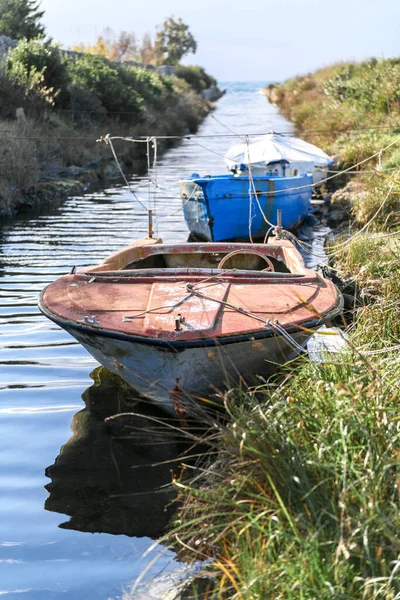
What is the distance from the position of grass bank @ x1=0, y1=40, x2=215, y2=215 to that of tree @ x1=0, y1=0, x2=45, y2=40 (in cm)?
304

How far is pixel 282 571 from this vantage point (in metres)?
3.26

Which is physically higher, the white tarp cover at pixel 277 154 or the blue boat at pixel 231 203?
the white tarp cover at pixel 277 154

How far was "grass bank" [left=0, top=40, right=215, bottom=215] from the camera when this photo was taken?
59.2 feet

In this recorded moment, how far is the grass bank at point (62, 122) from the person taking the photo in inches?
710

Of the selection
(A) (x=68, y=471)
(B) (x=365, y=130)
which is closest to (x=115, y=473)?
(A) (x=68, y=471)

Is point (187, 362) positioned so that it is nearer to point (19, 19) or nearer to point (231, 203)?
point (231, 203)

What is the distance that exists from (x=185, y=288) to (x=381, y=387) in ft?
8.92

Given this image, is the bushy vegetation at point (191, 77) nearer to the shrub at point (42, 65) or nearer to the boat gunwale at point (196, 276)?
the shrub at point (42, 65)

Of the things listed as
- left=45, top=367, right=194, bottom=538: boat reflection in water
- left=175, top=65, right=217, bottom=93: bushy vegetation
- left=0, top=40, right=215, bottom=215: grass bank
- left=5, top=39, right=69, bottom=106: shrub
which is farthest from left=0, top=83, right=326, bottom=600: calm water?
left=175, top=65, right=217, bottom=93: bushy vegetation

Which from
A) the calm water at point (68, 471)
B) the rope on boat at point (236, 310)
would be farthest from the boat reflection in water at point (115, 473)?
the rope on boat at point (236, 310)

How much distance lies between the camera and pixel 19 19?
35094mm

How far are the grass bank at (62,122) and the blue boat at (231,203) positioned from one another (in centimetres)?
468

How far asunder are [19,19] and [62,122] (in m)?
12.7

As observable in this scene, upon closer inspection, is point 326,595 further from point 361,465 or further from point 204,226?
point 204,226
